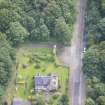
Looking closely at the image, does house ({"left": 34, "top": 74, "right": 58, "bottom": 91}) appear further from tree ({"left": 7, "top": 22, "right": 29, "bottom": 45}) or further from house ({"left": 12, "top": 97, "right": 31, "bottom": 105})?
tree ({"left": 7, "top": 22, "right": 29, "bottom": 45})

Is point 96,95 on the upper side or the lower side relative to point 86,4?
lower

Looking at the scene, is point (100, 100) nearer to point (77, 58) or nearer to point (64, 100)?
point (64, 100)

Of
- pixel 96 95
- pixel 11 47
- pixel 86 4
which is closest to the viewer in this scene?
pixel 96 95

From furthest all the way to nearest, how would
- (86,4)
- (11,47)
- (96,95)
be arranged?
(86,4)
(11,47)
(96,95)

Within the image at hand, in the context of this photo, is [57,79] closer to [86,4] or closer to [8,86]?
[8,86]

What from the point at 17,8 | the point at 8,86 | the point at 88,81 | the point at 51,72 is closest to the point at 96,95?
the point at 88,81

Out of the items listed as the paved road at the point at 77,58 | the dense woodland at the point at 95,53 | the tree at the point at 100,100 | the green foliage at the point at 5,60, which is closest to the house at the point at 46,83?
the paved road at the point at 77,58

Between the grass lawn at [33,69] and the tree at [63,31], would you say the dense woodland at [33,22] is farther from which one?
the grass lawn at [33,69]

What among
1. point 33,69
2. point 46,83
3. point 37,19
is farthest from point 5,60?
point 37,19
